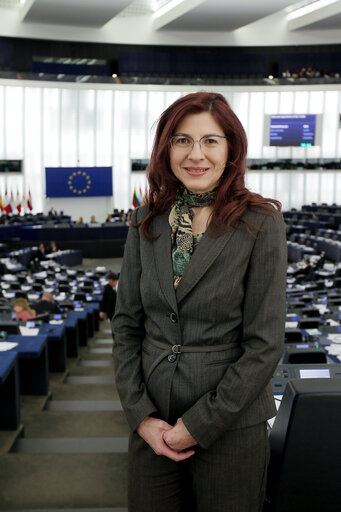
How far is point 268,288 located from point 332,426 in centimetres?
45

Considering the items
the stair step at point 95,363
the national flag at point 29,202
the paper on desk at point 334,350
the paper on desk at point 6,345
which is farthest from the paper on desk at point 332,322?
the national flag at point 29,202

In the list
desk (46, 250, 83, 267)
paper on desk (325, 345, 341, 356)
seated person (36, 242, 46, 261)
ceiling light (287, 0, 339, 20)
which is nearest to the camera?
paper on desk (325, 345, 341, 356)

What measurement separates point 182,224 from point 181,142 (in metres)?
0.28

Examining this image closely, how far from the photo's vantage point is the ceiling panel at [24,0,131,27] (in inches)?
923

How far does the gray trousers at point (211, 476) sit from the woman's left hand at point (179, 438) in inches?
3.0

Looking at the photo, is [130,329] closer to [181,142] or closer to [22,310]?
[181,142]

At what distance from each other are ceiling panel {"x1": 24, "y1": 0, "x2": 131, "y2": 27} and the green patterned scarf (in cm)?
2289

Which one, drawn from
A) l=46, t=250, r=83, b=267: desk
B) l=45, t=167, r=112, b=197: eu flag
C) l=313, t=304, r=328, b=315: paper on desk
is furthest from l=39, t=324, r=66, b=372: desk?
l=45, t=167, r=112, b=197: eu flag

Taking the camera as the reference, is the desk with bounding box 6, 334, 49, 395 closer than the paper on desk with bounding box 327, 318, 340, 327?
Yes

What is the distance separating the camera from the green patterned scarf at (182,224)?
6.19ft

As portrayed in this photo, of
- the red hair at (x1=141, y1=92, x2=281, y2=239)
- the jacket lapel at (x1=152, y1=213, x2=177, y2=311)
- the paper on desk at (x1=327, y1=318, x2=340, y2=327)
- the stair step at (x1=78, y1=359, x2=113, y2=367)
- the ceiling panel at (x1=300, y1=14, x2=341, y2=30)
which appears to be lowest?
the stair step at (x1=78, y1=359, x2=113, y2=367)

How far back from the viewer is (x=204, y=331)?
1795 mm

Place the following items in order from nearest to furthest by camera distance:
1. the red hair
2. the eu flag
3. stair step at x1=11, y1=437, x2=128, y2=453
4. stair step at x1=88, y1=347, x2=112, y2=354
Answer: the red hair
stair step at x1=11, y1=437, x2=128, y2=453
stair step at x1=88, y1=347, x2=112, y2=354
the eu flag

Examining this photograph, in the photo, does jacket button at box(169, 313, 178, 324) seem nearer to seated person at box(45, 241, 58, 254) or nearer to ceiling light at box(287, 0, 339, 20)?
seated person at box(45, 241, 58, 254)
